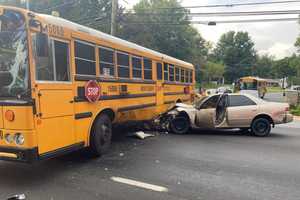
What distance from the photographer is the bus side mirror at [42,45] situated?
190 inches

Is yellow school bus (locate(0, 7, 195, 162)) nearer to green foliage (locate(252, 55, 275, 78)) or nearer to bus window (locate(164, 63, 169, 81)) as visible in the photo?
bus window (locate(164, 63, 169, 81))

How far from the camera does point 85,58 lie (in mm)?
6168

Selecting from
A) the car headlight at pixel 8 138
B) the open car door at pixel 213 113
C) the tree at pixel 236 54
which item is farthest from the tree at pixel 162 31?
the tree at pixel 236 54

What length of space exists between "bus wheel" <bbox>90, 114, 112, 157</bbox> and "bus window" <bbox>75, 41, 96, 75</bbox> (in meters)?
1.12

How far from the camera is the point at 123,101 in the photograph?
7.85 meters

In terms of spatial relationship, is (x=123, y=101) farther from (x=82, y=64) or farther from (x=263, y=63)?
(x=263, y=63)

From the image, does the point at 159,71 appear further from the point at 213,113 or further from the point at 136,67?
the point at 213,113

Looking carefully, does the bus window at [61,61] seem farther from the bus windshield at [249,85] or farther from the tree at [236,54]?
the tree at [236,54]

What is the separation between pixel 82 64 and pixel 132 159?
2.36m

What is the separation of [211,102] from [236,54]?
86920 millimetres

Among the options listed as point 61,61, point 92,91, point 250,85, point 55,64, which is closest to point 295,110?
point 92,91

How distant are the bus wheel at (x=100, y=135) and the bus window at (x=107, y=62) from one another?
102cm

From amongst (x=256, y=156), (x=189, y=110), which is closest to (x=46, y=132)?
(x=256, y=156)

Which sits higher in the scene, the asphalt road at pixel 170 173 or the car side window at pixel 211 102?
the car side window at pixel 211 102
